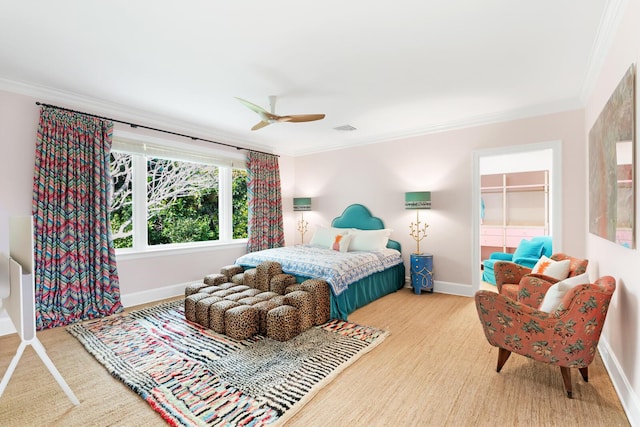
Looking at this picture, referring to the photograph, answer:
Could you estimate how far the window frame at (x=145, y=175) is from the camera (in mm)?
4156

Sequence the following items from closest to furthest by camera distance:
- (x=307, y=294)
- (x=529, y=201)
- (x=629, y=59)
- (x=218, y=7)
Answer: (x=629, y=59) → (x=218, y=7) → (x=307, y=294) → (x=529, y=201)

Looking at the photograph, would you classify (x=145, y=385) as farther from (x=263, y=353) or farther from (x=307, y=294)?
(x=307, y=294)

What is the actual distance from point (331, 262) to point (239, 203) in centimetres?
252

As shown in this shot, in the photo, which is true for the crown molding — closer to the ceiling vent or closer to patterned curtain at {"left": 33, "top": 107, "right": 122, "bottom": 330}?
the ceiling vent

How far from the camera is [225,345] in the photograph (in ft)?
9.42

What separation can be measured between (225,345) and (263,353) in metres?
0.40

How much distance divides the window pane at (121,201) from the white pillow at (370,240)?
3.22 meters

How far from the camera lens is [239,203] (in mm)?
5656

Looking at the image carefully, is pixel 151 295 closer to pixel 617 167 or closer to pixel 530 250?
pixel 617 167

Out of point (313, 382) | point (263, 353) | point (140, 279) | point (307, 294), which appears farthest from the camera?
point (140, 279)

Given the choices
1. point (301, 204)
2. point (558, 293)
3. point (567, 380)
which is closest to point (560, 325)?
point (558, 293)

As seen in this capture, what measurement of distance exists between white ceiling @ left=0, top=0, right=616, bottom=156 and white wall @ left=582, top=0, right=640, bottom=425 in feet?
0.78

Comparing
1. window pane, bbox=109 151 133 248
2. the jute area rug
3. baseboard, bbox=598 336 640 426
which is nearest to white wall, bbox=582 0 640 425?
baseboard, bbox=598 336 640 426

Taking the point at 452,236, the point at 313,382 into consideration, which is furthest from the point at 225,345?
the point at 452,236
